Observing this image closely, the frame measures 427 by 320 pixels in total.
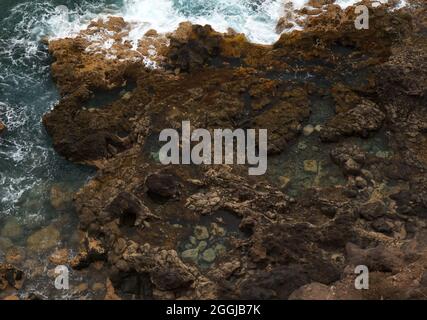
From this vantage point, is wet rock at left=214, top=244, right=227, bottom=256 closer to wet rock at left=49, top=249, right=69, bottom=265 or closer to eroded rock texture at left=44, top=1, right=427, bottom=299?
eroded rock texture at left=44, top=1, right=427, bottom=299

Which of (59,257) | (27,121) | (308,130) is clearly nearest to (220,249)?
(59,257)

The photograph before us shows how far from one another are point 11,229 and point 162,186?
6834mm

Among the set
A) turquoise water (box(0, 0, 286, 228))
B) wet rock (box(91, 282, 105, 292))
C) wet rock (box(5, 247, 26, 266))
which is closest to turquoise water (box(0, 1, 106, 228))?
turquoise water (box(0, 0, 286, 228))

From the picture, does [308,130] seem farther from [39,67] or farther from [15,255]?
[39,67]

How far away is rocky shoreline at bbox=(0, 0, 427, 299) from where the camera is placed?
20328mm

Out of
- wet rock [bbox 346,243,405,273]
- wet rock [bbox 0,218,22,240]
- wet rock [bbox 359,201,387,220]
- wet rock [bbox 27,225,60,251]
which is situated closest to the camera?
wet rock [bbox 346,243,405,273]

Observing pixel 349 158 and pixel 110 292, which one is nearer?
pixel 110 292

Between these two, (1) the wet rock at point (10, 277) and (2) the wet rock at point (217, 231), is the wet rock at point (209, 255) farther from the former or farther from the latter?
(1) the wet rock at point (10, 277)

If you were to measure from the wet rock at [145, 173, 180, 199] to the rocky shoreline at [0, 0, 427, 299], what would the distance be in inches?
2.0

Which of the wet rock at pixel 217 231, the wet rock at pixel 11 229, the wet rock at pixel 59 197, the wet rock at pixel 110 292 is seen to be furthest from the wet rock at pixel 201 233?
the wet rock at pixel 11 229

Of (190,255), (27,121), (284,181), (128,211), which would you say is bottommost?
(190,255)

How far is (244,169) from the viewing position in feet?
77.9

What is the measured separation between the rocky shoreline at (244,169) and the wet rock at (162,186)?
0.05m

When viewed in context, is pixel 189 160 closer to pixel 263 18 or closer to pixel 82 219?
pixel 82 219
